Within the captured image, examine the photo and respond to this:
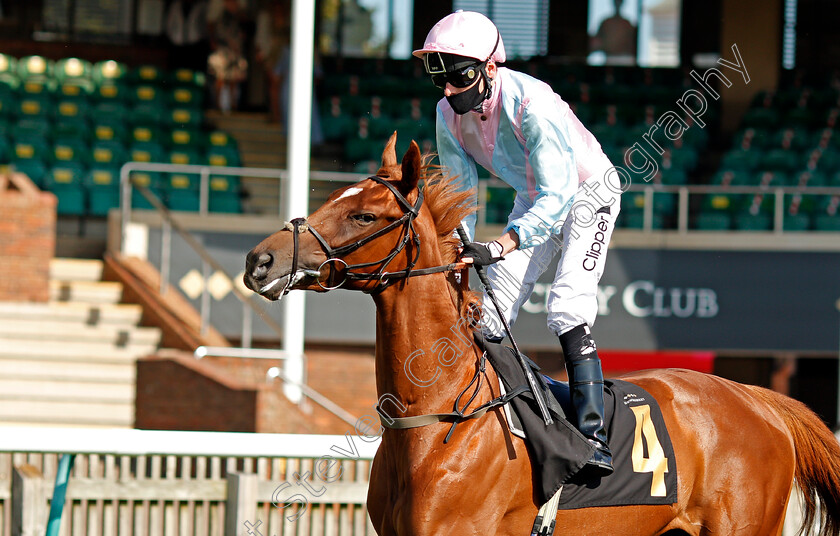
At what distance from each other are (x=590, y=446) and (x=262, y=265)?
44.9 inches

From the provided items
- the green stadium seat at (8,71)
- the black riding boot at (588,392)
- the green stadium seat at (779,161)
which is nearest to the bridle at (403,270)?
the black riding boot at (588,392)

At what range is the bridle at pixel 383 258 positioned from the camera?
8.86 ft

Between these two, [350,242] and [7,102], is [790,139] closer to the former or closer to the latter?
[7,102]

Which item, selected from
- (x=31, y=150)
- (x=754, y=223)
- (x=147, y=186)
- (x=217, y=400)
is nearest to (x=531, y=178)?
(x=217, y=400)

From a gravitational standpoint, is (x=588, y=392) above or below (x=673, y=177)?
below

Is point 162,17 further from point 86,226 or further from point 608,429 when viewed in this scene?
point 608,429

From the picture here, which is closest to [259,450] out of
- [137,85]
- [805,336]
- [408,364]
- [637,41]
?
[408,364]

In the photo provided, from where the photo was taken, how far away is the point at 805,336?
9.40 m

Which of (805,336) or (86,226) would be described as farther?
(86,226)

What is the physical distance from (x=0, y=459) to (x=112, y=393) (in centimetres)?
399

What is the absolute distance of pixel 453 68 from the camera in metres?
3.03

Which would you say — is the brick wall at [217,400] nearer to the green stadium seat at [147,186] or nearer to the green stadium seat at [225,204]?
the green stadium seat at [225,204]

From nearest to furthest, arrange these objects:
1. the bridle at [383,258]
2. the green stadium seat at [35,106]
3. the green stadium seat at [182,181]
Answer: the bridle at [383,258]
the green stadium seat at [182,181]
the green stadium seat at [35,106]

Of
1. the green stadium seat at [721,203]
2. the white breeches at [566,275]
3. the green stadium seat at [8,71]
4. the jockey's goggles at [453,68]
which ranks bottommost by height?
the white breeches at [566,275]
